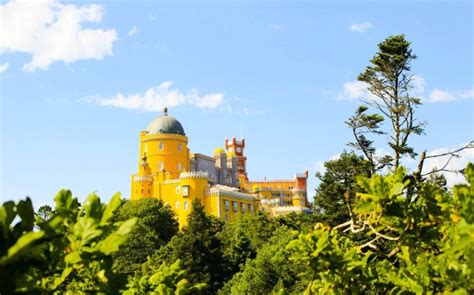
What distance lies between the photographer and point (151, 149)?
68562 millimetres

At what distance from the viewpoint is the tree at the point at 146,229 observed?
152ft

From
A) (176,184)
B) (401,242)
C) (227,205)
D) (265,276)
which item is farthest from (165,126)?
(401,242)

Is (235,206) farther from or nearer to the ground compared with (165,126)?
nearer to the ground

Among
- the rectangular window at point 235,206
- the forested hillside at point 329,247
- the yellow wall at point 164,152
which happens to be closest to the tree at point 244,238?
the rectangular window at point 235,206

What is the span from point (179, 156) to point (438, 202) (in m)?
64.3

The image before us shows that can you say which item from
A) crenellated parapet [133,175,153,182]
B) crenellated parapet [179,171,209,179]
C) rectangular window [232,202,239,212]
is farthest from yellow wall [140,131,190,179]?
rectangular window [232,202,239,212]

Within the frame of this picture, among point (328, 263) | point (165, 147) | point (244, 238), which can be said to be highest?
point (165, 147)

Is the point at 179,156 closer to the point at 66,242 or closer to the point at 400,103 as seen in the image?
the point at 400,103

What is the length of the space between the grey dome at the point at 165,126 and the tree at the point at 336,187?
130 feet

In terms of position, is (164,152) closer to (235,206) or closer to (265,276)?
(235,206)

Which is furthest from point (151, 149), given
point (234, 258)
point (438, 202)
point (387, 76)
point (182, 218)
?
point (438, 202)

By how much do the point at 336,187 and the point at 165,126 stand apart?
42537 mm

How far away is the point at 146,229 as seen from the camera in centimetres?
5150

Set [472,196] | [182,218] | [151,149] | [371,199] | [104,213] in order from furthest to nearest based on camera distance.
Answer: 1. [151,149]
2. [182,218]
3. [371,199]
4. [472,196]
5. [104,213]
